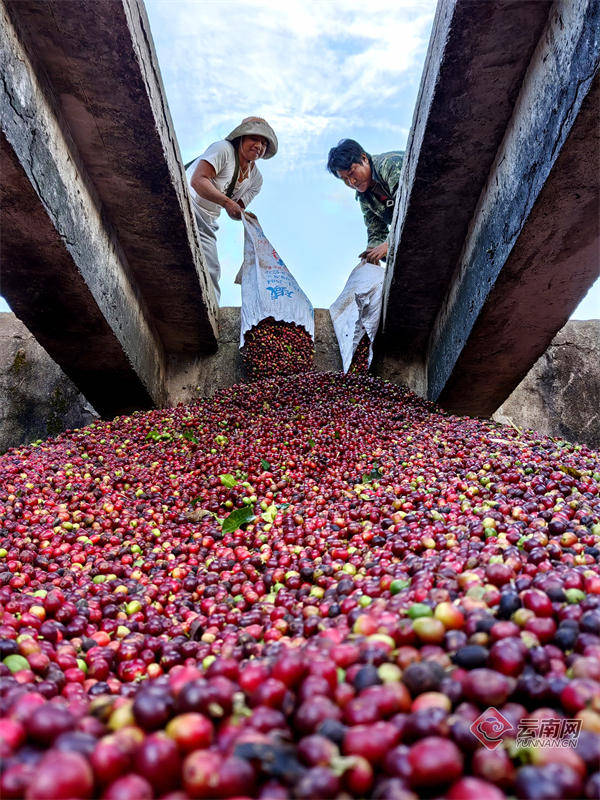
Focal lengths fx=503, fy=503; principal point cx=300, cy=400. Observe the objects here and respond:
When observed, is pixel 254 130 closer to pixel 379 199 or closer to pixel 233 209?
pixel 233 209

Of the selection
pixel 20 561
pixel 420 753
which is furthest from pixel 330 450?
pixel 420 753

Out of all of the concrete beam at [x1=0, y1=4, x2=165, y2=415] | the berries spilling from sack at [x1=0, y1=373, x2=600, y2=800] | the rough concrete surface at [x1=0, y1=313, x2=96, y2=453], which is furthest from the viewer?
the rough concrete surface at [x1=0, y1=313, x2=96, y2=453]

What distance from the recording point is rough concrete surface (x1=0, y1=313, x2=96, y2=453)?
18.1 ft

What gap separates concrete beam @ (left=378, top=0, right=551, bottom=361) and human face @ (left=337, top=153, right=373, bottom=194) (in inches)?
62.2

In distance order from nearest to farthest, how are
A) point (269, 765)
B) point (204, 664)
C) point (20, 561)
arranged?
point (269, 765)
point (204, 664)
point (20, 561)

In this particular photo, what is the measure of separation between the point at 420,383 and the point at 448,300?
50.2 inches

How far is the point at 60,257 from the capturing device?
3383 millimetres

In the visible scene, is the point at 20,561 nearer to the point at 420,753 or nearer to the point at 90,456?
the point at 90,456

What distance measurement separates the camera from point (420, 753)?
90 centimetres

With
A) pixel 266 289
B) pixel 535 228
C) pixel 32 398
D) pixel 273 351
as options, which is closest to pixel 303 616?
pixel 535 228

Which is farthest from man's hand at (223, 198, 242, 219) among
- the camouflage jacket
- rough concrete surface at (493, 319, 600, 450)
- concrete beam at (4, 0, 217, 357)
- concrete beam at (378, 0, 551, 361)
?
rough concrete surface at (493, 319, 600, 450)

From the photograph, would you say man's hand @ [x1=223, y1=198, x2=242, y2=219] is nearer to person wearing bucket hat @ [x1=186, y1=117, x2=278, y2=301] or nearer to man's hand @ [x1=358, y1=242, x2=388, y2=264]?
person wearing bucket hat @ [x1=186, y1=117, x2=278, y2=301]

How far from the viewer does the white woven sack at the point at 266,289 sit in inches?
231

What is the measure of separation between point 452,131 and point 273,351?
3.01 metres
